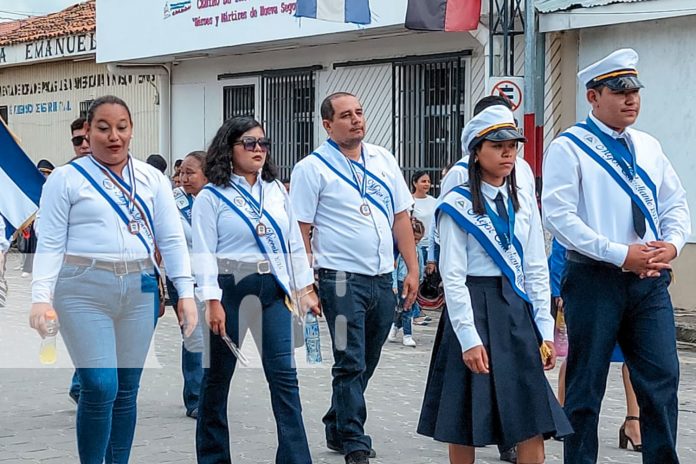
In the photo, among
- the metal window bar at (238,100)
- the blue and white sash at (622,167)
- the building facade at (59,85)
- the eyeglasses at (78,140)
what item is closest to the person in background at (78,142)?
the eyeglasses at (78,140)

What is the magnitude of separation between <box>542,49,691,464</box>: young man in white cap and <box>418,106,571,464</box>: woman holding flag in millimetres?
291

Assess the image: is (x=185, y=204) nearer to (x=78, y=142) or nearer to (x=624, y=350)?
(x=78, y=142)

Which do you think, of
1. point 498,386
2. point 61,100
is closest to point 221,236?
point 498,386

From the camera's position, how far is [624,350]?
584cm

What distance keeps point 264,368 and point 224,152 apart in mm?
1133

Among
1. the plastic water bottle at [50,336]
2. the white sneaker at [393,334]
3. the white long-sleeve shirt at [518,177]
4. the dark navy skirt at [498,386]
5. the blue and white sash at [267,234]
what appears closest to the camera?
the dark navy skirt at [498,386]

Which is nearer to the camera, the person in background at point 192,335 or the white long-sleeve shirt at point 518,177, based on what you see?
the white long-sleeve shirt at point 518,177

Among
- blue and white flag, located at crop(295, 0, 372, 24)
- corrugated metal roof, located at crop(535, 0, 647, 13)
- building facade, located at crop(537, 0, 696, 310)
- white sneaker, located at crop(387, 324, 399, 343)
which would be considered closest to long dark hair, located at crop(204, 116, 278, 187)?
white sneaker, located at crop(387, 324, 399, 343)

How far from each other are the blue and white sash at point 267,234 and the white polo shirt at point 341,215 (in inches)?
23.5

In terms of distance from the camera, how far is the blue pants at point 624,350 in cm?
566

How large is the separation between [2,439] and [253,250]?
2.24 m

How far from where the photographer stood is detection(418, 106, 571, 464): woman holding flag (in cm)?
531

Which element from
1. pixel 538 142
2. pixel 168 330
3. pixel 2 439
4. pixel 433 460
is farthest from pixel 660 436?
pixel 538 142

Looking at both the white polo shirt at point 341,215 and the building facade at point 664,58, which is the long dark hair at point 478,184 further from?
the building facade at point 664,58
